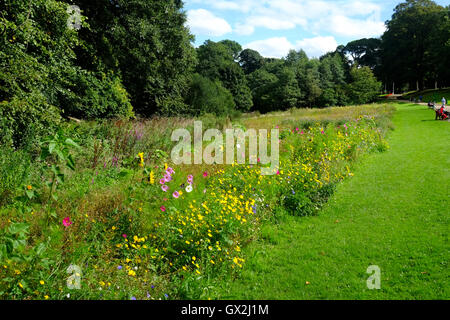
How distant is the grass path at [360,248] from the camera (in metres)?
3.45

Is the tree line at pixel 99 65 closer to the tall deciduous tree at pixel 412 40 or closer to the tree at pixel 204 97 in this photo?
the tree at pixel 204 97

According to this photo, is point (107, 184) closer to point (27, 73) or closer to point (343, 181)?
point (27, 73)

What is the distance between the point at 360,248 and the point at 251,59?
262ft

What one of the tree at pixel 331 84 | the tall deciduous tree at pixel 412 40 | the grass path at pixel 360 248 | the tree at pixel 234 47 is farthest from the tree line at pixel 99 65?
the tree at pixel 234 47

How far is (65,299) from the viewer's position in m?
2.64

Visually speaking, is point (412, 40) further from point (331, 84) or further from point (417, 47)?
point (331, 84)

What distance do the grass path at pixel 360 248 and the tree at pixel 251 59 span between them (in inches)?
Answer: 3006

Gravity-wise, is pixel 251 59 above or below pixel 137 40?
above

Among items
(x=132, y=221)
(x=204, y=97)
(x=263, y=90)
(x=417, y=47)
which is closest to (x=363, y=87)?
(x=263, y=90)

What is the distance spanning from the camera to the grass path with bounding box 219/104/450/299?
11.3ft

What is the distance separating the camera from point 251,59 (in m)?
79.7

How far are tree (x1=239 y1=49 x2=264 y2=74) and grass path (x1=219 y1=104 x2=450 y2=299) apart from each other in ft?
251

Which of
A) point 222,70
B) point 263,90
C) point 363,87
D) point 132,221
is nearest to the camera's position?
point 132,221

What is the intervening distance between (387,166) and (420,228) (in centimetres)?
411
